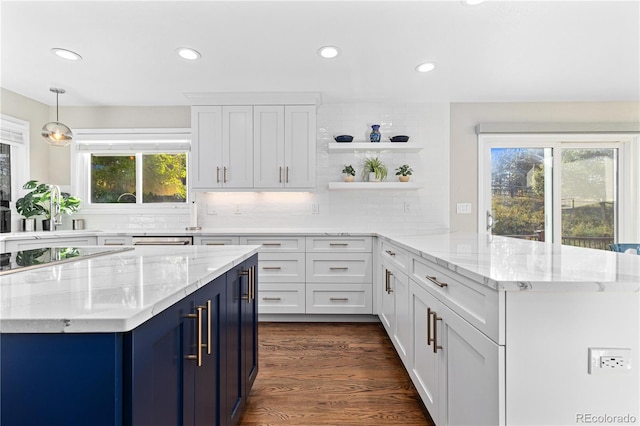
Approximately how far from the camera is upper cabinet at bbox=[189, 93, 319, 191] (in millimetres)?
3523

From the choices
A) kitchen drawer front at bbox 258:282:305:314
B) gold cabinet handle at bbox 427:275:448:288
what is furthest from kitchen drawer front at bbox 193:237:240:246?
gold cabinet handle at bbox 427:275:448:288

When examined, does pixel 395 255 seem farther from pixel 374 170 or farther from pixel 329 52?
pixel 329 52

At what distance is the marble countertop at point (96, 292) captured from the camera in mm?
618

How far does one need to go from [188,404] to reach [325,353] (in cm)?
172

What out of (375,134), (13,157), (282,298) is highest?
(375,134)

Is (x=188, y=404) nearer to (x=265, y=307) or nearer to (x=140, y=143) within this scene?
(x=265, y=307)

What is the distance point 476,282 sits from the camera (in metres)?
1.06

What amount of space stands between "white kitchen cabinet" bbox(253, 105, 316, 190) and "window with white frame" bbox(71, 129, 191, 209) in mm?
1027

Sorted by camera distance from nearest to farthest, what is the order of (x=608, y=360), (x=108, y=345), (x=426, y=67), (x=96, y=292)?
1. (x=108, y=345)
2. (x=96, y=292)
3. (x=608, y=360)
4. (x=426, y=67)

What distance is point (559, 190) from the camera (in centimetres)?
387

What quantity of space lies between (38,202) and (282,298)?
110 inches

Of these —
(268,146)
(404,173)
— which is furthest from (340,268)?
(268,146)

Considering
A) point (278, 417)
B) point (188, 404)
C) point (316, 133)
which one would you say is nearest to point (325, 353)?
point (278, 417)

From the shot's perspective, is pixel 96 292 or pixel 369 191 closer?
pixel 96 292
